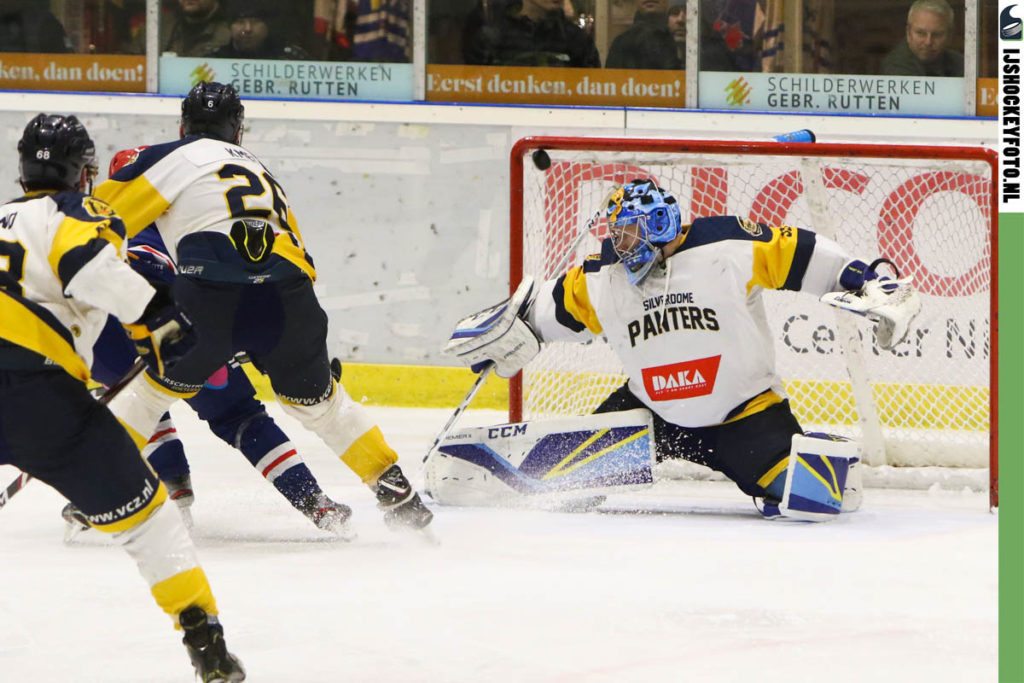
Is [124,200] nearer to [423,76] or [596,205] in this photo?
[596,205]

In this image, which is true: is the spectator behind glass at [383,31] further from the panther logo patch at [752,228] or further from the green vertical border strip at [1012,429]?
the green vertical border strip at [1012,429]

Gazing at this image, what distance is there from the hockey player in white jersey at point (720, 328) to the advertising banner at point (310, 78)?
2.58m

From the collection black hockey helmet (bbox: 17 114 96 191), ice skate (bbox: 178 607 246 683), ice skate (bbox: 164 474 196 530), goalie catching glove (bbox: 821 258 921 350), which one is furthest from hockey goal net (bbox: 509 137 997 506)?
Answer: ice skate (bbox: 178 607 246 683)

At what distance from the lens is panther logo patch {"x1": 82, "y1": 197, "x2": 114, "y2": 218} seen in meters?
2.29

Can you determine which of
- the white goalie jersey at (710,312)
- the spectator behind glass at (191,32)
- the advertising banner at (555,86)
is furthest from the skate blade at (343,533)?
the spectator behind glass at (191,32)

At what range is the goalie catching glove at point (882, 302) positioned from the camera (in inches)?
138

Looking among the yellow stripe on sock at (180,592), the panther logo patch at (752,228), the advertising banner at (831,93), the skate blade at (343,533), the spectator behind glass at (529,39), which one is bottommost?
the skate blade at (343,533)

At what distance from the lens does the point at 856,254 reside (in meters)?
4.80

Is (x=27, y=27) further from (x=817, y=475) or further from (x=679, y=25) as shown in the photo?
(x=817, y=475)

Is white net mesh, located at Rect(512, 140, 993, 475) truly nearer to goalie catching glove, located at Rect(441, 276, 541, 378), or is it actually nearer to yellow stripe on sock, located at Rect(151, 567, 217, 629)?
goalie catching glove, located at Rect(441, 276, 541, 378)

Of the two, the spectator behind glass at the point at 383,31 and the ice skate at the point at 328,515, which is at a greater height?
the spectator behind glass at the point at 383,31

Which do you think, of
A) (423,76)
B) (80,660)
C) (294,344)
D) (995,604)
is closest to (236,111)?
(294,344)

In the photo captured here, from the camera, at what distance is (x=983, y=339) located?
4.51 metres

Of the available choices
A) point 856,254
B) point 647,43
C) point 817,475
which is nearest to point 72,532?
point 817,475
